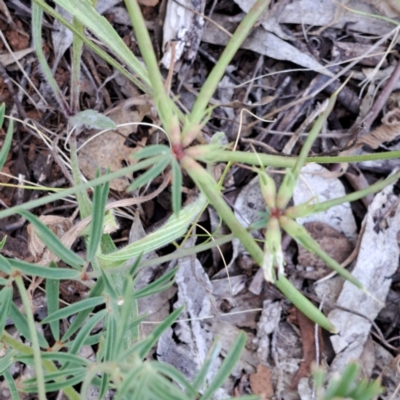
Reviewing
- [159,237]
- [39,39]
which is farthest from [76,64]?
[159,237]

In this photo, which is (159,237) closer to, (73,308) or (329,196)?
(73,308)

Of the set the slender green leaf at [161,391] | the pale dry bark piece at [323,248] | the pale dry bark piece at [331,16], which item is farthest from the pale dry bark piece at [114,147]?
the slender green leaf at [161,391]

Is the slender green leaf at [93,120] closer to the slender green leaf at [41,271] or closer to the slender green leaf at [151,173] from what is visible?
the slender green leaf at [41,271]

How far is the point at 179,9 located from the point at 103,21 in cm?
57

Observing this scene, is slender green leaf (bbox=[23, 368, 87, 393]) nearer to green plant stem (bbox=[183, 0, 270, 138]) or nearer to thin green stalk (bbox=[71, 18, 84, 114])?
green plant stem (bbox=[183, 0, 270, 138])

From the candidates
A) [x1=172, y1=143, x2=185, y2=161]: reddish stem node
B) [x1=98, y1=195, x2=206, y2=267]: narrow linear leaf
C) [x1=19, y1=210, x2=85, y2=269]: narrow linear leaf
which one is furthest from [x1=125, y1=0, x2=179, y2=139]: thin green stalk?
[x1=98, y1=195, x2=206, y2=267]: narrow linear leaf

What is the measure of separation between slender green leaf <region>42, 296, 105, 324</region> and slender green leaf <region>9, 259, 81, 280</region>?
78 millimetres

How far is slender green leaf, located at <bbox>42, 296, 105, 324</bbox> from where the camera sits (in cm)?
139

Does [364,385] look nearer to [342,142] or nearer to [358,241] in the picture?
→ [358,241]

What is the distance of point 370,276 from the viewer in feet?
7.82

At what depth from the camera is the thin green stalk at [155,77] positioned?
1.15 meters

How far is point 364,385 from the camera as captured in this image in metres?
0.86

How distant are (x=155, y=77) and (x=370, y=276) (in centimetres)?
160

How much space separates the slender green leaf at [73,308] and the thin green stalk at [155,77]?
1.83 feet
